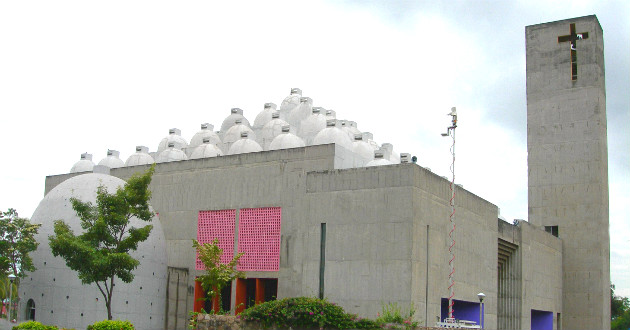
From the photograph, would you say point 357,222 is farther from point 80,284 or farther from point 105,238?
point 80,284

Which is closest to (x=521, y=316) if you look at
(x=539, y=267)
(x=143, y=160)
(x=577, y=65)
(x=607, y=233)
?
(x=539, y=267)

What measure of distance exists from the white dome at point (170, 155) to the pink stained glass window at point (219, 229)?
607 cm

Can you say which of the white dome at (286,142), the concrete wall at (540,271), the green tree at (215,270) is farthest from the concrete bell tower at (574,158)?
the green tree at (215,270)

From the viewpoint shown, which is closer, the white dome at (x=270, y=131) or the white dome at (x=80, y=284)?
the white dome at (x=80, y=284)

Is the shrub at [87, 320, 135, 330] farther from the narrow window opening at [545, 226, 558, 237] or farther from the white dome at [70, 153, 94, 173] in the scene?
the narrow window opening at [545, 226, 558, 237]

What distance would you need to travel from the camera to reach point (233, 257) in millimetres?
35594

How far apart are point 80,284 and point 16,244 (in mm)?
3416

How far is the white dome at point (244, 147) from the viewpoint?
39281 millimetres

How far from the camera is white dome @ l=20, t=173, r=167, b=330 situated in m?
33.1

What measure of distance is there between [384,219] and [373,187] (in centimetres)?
154

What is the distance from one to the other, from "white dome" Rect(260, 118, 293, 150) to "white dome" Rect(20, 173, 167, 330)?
9.00m

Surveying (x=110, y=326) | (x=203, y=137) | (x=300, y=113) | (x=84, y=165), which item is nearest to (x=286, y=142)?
(x=300, y=113)

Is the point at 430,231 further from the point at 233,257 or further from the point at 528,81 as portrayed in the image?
the point at 528,81

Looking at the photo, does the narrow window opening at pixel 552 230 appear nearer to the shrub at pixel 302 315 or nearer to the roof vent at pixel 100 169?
the shrub at pixel 302 315
